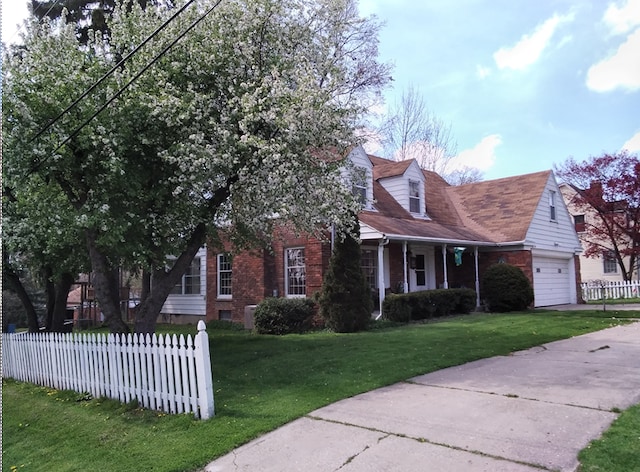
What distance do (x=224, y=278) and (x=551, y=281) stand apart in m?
13.8

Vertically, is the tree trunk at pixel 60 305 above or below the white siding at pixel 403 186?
below

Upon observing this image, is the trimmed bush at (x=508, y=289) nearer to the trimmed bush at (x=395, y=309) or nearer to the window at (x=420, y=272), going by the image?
the window at (x=420, y=272)

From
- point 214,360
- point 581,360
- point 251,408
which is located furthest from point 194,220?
point 581,360

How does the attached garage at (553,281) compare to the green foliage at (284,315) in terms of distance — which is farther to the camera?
the attached garage at (553,281)

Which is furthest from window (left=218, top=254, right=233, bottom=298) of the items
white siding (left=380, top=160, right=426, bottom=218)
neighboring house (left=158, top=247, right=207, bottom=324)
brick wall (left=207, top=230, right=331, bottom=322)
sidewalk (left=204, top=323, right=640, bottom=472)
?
sidewalk (left=204, top=323, right=640, bottom=472)

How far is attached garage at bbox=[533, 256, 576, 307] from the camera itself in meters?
20.5

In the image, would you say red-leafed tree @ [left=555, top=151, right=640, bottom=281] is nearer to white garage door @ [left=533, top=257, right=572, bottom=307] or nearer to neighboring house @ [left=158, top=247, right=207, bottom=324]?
white garage door @ [left=533, top=257, right=572, bottom=307]

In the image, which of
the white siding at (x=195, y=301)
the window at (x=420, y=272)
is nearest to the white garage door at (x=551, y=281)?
the window at (x=420, y=272)

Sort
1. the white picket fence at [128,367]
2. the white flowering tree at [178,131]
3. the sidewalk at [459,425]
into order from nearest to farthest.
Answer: the sidewalk at [459,425], the white picket fence at [128,367], the white flowering tree at [178,131]

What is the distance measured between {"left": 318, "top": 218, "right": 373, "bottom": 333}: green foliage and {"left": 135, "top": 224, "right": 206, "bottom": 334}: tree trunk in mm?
4293

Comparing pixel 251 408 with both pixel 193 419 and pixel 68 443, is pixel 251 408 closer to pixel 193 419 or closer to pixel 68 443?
pixel 193 419

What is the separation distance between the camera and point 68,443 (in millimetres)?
5750

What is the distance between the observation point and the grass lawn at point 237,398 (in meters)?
5.22

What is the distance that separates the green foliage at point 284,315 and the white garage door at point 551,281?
10.7 m
